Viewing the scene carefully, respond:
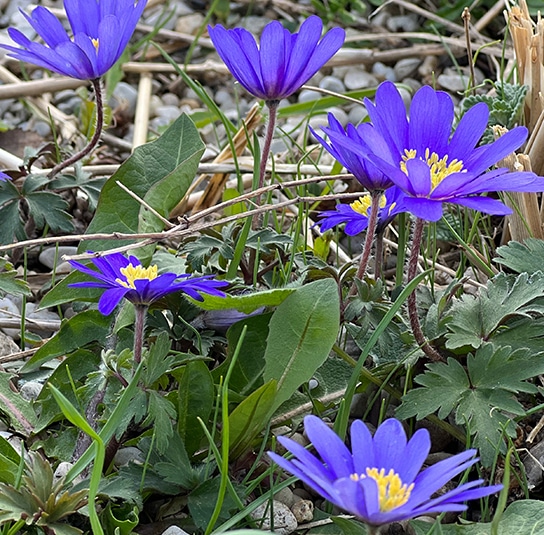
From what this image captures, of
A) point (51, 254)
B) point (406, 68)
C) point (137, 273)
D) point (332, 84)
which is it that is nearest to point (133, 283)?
point (137, 273)

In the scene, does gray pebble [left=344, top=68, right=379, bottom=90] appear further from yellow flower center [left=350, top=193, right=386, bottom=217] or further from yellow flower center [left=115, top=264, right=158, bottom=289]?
yellow flower center [left=115, top=264, right=158, bottom=289]

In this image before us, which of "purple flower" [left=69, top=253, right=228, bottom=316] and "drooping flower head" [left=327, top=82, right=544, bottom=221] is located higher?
"drooping flower head" [left=327, top=82, right=544, bottom=221]

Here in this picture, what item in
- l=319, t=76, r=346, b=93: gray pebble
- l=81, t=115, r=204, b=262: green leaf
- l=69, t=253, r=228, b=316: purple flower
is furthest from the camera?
l=319, t=76, r=346, b=93: gray pebble

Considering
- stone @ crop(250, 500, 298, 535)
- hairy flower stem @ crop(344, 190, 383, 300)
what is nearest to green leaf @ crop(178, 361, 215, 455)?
stone @ crop(250, 500, 298, 535)

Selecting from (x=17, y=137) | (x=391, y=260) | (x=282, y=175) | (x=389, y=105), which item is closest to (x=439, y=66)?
(x=282, y=175)

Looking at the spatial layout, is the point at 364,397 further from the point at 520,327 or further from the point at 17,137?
the point at 17,137
